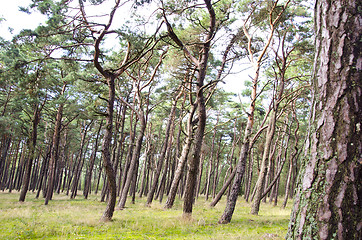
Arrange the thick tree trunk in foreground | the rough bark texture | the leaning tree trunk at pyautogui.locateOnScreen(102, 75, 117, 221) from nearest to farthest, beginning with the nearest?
the thick tree trunk in foreground, the leaning tree trunk at pyautogui.locateOnScreen(102, 75, 117, 221), the rough bark texture

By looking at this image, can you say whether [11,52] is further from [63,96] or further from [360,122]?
[360,122]

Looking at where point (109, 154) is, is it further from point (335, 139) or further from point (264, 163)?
point (335, 139)

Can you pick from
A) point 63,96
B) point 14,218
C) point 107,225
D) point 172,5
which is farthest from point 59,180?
point 172,5

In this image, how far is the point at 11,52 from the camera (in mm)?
11086

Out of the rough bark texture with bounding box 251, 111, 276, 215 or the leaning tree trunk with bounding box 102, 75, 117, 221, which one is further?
the rough bark texture with bounding box 251, 111, 276, 215

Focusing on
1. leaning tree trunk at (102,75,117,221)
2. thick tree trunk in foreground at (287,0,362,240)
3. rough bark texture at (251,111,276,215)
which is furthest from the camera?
rough bark texture at (251,111,276,215)

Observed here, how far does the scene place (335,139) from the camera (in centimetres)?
196

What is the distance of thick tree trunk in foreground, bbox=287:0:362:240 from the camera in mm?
1821

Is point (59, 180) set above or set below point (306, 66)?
below

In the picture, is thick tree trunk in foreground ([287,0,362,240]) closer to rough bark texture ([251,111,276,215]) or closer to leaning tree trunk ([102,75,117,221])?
leaning tree trunk ([102,75,117,221])

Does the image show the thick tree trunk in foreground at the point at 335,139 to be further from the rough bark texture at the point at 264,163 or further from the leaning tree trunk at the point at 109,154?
the rough bark texture at the point at 264,163

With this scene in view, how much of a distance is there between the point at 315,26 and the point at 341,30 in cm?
32

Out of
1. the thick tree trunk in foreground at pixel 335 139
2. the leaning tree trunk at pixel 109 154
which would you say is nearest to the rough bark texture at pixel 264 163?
the leaning tree trunk at pixel 109 154

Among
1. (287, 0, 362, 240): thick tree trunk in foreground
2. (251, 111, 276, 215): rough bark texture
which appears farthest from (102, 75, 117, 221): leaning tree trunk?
(287, 0, 362, 240): thick tree trunk in foreground
